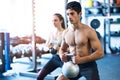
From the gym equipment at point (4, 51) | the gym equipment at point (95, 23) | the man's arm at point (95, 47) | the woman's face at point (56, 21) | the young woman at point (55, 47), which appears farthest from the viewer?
the gym equipment at point (95, 23)

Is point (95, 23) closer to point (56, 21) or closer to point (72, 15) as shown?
point (56, 21)

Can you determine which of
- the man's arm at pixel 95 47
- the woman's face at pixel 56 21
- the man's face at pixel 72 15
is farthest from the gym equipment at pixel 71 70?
the woman's face at pixel 56 21

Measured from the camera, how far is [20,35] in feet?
23.4

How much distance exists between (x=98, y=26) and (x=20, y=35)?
10.2 feet

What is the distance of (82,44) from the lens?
275 cm

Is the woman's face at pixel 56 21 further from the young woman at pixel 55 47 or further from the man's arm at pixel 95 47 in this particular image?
the man's arm at pixel 95 47

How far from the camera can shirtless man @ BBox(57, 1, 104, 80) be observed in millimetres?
2537

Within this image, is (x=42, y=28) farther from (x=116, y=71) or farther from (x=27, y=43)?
(x=116, y=71)

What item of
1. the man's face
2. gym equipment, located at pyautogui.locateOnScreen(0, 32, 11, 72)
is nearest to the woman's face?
the man's face

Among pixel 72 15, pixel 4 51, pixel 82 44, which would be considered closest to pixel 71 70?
pixel 82 44

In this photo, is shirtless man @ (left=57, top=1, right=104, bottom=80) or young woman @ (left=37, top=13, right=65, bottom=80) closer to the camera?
shirtless man @ (left=57, top=1, right=104, bottom=80)

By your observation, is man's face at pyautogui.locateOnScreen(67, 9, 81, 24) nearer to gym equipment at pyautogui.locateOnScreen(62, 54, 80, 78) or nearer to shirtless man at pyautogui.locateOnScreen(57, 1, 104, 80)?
shirtless man at pyautogui.locateOnScreen(57, 1, 104, 80)

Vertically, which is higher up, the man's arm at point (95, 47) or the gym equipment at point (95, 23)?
the gym equipment at point (95, 23)

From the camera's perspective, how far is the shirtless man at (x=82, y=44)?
A: 254 centimetres
